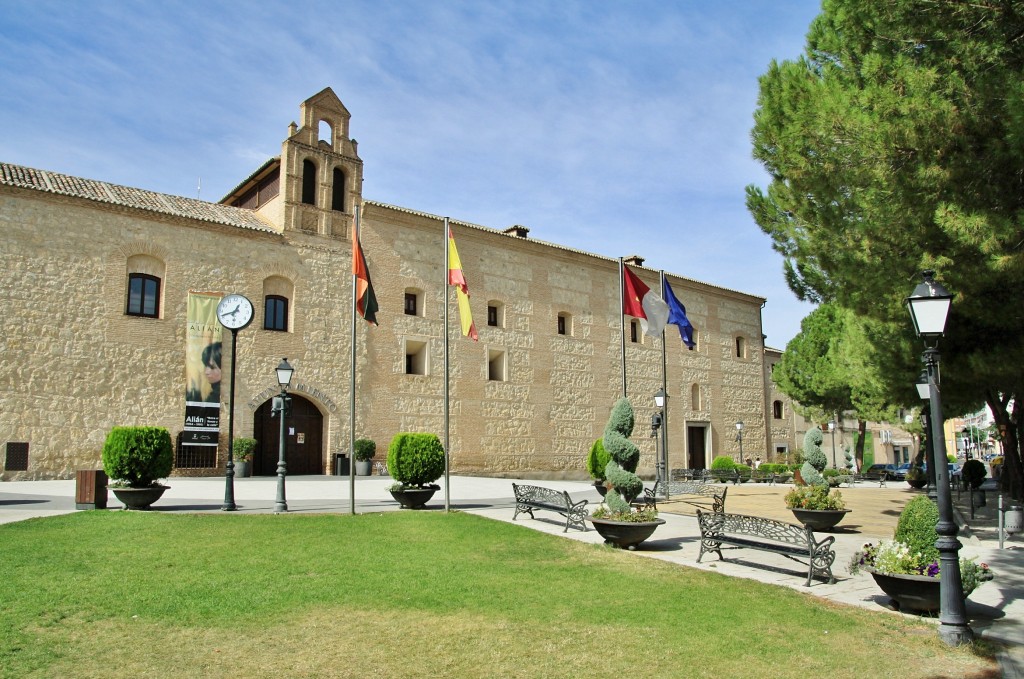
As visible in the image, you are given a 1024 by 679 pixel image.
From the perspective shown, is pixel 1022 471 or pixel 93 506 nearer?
pixel 93 506

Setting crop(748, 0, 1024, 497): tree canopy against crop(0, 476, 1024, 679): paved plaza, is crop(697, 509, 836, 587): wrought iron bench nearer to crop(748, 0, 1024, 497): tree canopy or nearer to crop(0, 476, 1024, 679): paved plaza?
crop(0, 476, 1024, 679): paved plaza

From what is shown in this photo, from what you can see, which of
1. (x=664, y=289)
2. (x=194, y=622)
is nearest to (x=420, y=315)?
(x=664, y=289)

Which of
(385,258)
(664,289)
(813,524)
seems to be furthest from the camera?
(385,258)

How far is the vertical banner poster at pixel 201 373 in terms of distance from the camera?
20.8 metres

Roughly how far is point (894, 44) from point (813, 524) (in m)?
7.57

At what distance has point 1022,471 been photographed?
661 inches

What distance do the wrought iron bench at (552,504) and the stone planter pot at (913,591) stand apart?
5151mm

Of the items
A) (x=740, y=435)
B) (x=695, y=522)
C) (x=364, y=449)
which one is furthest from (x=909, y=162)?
(x=740, y=435)

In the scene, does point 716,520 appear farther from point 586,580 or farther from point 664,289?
point 664,289

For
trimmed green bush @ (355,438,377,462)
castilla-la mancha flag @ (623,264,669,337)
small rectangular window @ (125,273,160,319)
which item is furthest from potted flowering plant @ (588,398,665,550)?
small rectangular window @ (125,273,160,319)

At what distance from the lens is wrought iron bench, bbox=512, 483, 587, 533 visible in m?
11.4

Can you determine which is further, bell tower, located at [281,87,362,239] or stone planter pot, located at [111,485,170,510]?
bell tower, located at [281,87,362,239]

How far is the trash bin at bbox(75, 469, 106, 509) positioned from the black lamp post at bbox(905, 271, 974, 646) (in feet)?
40.7

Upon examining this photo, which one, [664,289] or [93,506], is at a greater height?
[664,289]
